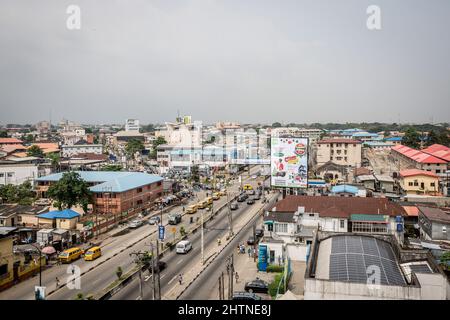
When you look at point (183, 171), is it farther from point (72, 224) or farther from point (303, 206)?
point (303, 206)

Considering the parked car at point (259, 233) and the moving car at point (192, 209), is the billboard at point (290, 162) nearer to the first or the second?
the moving car at point (192, 209)

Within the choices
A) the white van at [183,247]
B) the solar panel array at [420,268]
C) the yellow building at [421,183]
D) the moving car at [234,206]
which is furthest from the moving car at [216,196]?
the solar panel array at [420,268]

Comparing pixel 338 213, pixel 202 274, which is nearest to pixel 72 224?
pixel 202 274

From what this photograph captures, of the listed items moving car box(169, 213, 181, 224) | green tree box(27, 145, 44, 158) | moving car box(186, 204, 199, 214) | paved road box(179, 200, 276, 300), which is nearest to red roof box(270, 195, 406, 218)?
paved road box(179, 200, 276, 300)

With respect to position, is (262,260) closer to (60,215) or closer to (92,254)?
(92,254)

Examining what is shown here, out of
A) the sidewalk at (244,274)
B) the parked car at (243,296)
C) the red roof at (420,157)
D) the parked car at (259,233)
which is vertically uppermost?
the red roof at (420,157)

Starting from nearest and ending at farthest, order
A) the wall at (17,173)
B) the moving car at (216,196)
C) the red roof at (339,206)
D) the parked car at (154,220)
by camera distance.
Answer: the red roof at (339,206) < the parked car at (154,220) < the moving car at (216,196) < the wall at (17,173)

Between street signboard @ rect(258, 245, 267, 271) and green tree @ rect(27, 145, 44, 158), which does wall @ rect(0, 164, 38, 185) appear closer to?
green tree @ rect(27, 145, 44, 158)
